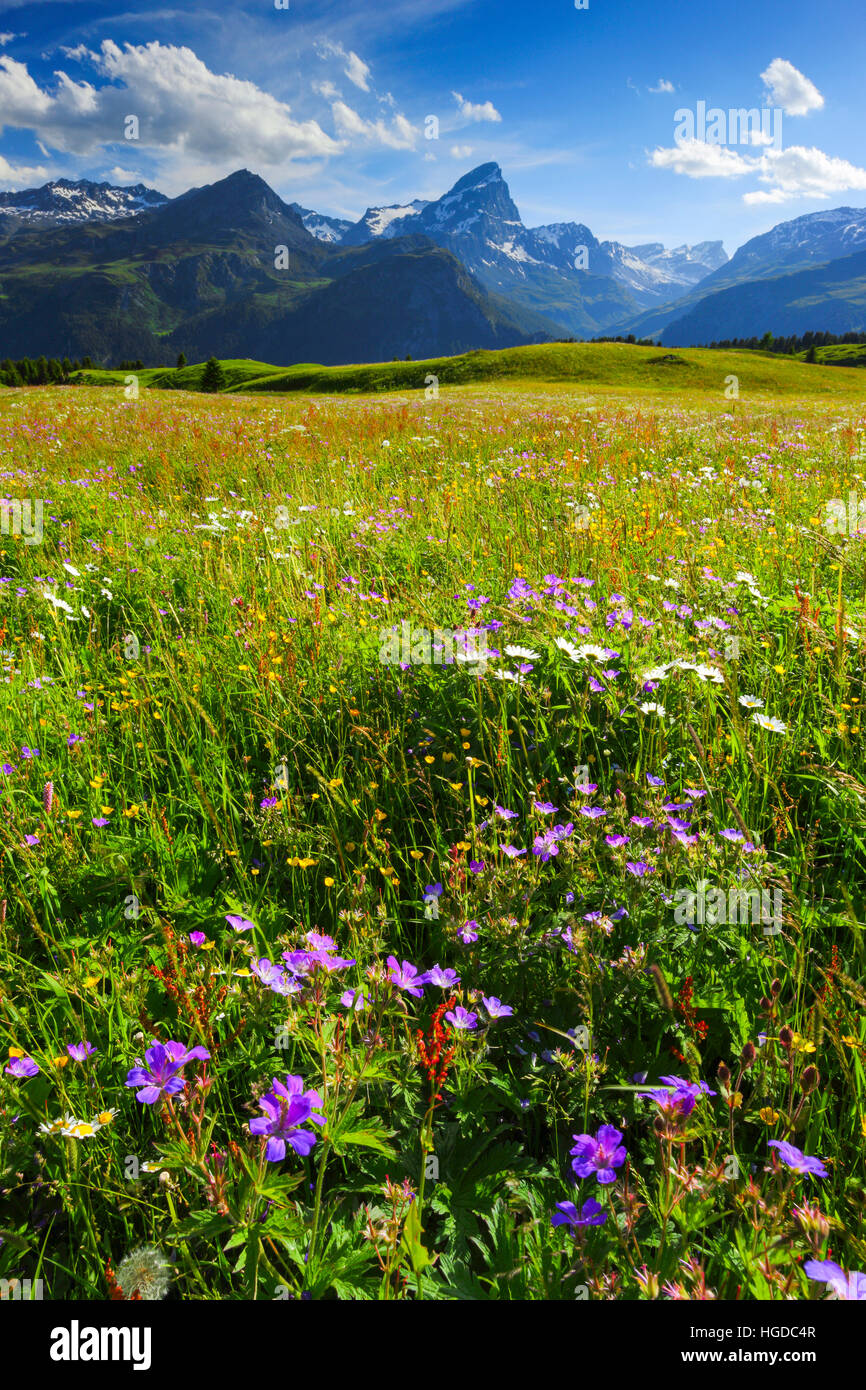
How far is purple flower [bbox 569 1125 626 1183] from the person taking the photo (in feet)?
4.39

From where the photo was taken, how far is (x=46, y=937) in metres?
2.18

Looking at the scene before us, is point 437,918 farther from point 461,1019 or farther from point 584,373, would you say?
point 584,373

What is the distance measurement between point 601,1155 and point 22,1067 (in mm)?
1496

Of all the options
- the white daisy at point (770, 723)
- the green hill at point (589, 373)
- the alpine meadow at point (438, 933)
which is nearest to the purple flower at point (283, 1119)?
the alpine meadow at point (438, 933)

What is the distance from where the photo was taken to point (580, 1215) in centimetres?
143

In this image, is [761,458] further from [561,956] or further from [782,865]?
[561,956]

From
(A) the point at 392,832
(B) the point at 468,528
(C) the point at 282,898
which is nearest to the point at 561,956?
(A) the point at 392,832

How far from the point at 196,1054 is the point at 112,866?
140 cm

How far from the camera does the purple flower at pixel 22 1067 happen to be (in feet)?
5.64

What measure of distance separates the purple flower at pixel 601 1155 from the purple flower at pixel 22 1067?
4.66ft
